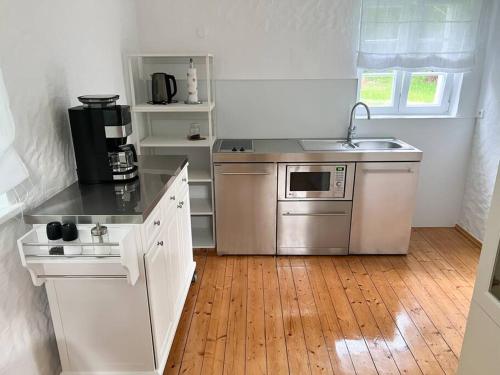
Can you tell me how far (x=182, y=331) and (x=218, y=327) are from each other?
0.22m

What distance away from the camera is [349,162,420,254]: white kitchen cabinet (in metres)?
2.83

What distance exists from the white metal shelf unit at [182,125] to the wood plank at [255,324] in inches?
22.5

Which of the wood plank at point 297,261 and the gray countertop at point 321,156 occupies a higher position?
the gray countertop at point 321,156

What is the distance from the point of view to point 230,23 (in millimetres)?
3047

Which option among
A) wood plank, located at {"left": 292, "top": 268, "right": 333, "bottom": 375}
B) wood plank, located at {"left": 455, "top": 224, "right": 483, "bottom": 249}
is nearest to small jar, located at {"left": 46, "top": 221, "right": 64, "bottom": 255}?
wood plank, located at {"left": 292, "top": 268, "right": 333, "bottom": 375}

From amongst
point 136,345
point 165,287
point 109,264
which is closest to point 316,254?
point 165,287

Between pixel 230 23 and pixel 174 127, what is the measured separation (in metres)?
1.01

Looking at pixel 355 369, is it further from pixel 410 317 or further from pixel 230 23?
pixel 230 23

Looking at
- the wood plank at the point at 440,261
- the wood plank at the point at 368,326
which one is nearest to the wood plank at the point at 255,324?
the wood plank at the point at 368,326

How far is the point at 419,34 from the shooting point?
302cm

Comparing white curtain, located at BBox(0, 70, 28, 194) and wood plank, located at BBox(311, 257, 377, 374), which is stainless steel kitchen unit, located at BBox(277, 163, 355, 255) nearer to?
wood plank, located at BBox(311, 257, 377, 374)

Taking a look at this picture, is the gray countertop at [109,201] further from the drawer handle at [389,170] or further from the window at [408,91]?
the window at [408,91]

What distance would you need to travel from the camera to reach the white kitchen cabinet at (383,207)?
283 centimetres

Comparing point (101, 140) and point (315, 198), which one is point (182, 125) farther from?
point (101, 140)
